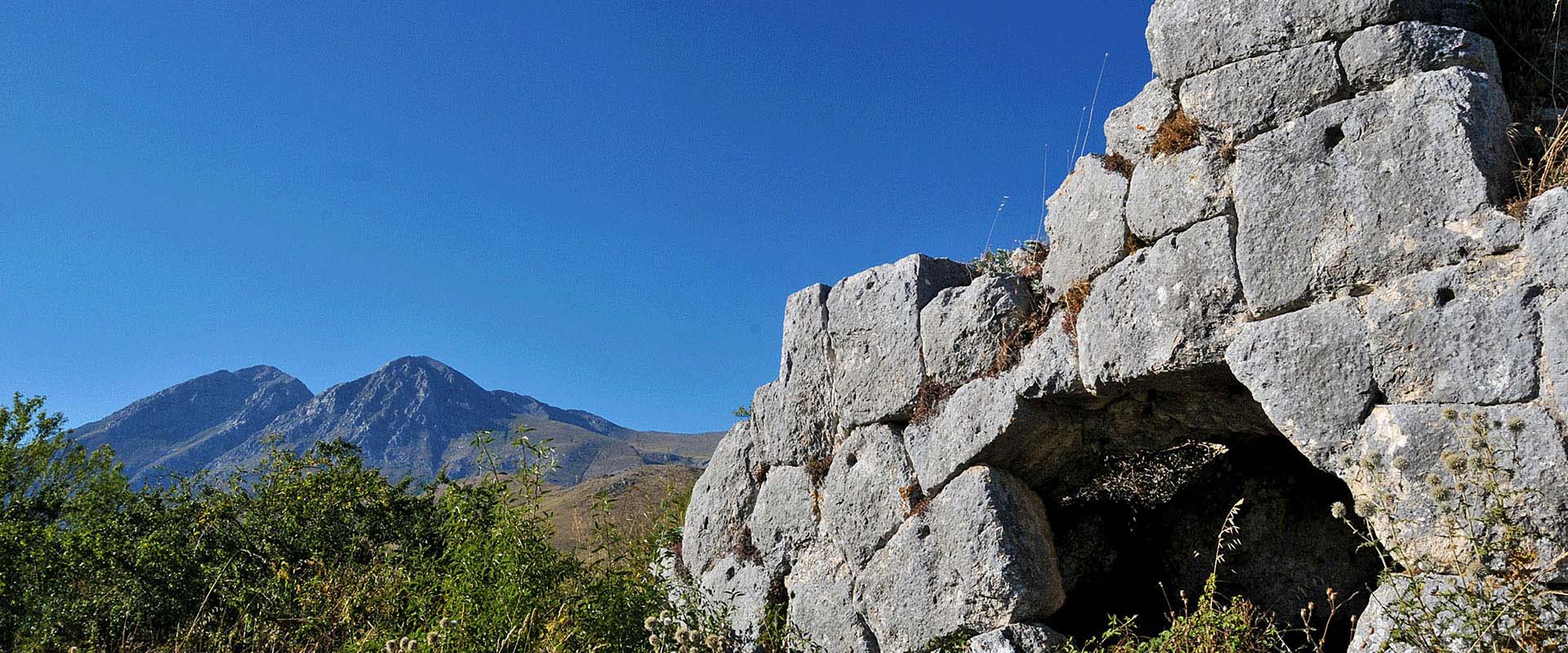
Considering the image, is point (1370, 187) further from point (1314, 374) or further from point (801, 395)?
point (801, 395)

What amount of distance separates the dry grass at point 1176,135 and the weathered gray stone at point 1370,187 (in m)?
0.44

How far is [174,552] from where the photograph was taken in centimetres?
854

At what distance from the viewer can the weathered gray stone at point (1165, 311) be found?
15.6ft

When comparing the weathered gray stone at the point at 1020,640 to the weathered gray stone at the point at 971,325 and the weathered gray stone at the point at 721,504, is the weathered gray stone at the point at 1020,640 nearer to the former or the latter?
the weathered gray stone at the point at 971,325

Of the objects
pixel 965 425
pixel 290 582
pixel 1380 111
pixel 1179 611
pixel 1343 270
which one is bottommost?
pixel 1179 611

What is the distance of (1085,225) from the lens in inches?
227

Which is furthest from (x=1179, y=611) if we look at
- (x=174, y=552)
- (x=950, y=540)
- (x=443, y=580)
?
(x=174, y=552)

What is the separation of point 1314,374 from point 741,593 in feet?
14.0

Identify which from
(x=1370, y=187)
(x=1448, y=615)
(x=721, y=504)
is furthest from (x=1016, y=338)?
(x=721, y=504)

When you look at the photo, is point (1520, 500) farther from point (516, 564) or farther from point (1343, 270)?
point (516, 564)

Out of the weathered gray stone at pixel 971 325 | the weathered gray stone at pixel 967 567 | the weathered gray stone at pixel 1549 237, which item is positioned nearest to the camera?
the weathered gray stone at pixel 1549 237

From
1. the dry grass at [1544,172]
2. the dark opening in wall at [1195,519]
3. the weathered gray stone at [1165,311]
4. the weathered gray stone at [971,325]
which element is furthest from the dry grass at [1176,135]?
the dry grass at [1544,172]

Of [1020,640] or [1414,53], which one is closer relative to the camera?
[1414,53]

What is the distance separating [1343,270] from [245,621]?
26.7 feet
